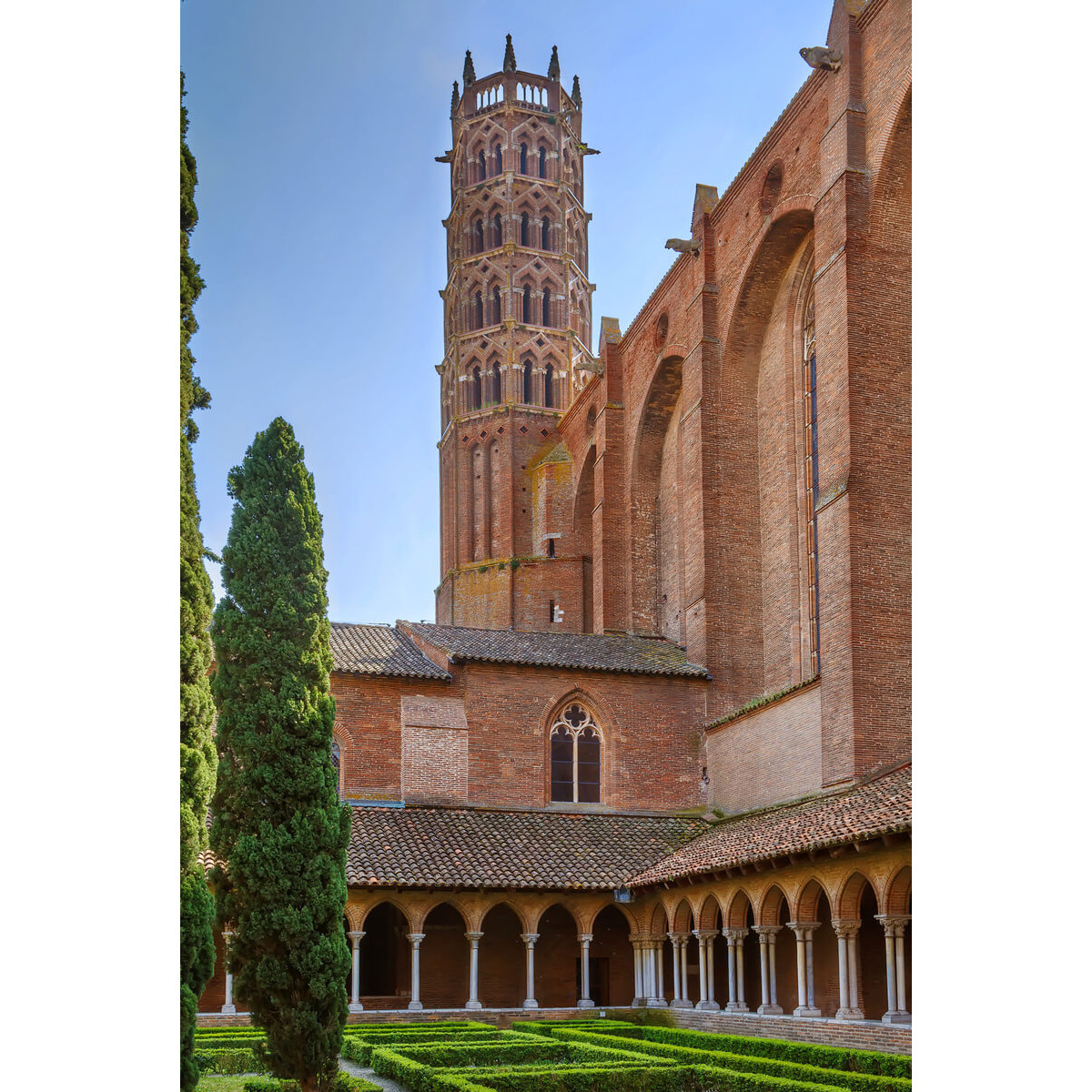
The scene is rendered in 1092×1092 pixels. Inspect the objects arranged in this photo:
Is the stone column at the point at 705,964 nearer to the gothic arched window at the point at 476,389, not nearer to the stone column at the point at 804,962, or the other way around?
the stone column at the point at 804,962

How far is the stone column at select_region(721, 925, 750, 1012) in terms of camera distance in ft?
66.9

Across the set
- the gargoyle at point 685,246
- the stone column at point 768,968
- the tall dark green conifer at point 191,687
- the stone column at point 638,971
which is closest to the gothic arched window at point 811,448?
the gargoyle at point 685,246

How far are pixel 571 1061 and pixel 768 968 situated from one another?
3.47 meters

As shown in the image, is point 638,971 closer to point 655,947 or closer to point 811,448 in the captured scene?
point 655,947

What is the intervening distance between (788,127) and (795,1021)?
1503 cm

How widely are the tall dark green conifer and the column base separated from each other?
870cm

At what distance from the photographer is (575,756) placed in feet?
86.0

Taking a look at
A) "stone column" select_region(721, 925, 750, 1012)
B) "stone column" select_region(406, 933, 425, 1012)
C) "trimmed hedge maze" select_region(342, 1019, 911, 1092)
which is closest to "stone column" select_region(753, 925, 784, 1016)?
"stone column" select_region(721, 925, 750, 1012)
